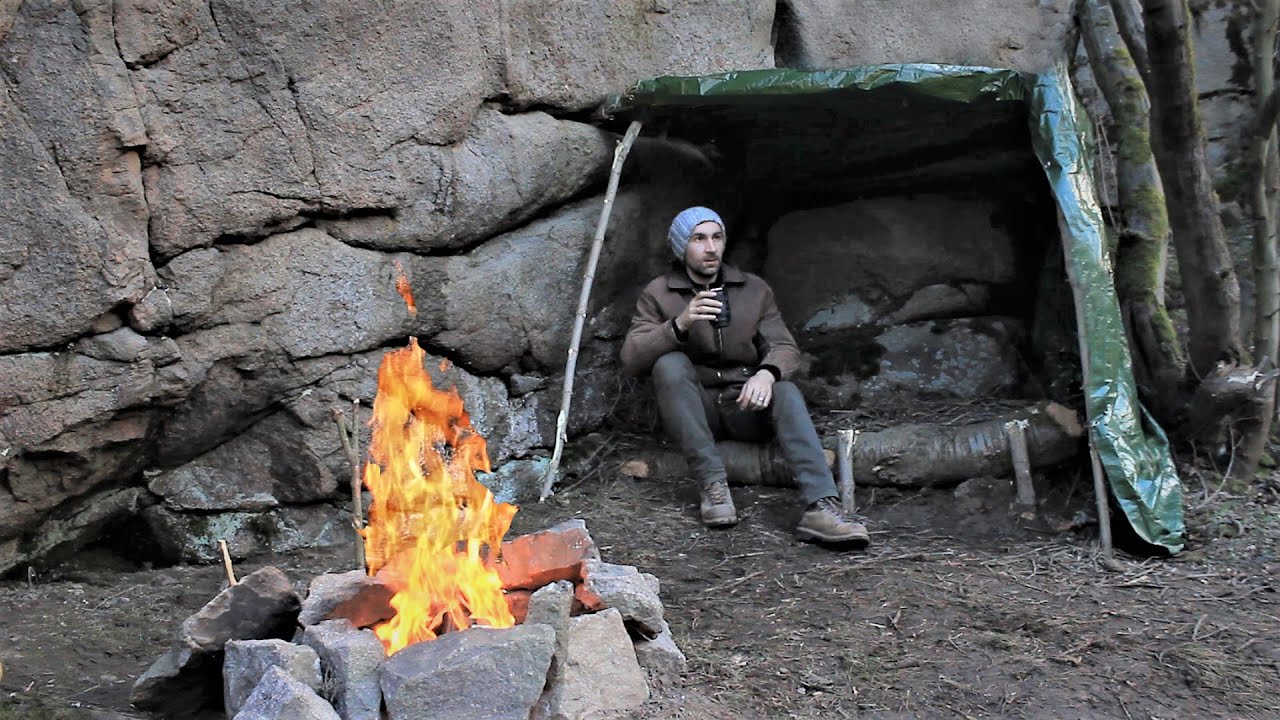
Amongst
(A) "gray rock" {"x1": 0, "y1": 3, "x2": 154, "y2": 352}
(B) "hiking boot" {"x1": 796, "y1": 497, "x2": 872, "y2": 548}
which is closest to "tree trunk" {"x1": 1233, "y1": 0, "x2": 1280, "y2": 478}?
(B) "hiking boot" {"x1": 796, "y1": 497, "x2": 872, "y2": 548}

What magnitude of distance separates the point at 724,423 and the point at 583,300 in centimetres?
89

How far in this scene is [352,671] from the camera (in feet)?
9.69

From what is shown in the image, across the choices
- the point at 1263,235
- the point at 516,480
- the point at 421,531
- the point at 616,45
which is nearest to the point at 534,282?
the point at 516,480

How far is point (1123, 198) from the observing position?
18.4 feet

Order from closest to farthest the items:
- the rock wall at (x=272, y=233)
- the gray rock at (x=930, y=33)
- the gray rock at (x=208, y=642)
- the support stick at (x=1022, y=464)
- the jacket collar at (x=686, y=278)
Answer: the gray rock at (x=208, y=642), the rock wall at (x=272, y=233), the support stick at (x=1022, y=464), the jacket collar at (x=686, y=278), the gray rock at (x=930, y=33)

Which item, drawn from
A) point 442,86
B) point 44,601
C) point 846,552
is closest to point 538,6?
point 442,86

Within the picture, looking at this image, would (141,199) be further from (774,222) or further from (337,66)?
(774,222)

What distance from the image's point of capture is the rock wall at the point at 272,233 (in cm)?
420

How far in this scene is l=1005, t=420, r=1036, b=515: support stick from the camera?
17.0 feet

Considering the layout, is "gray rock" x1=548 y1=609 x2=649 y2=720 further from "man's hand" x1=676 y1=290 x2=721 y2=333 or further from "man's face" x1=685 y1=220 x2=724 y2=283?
"man's face" x1=685 y1=220 x2=724 y2=283

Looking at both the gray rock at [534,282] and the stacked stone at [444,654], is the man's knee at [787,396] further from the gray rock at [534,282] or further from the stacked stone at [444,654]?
the stacked stone at [444,654]

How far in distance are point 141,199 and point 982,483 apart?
3752 mm

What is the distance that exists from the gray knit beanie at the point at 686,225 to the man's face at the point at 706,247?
0.08 feet

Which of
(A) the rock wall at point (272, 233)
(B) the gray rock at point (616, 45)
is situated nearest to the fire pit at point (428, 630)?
(A) the rock wall at point (272, 233)
